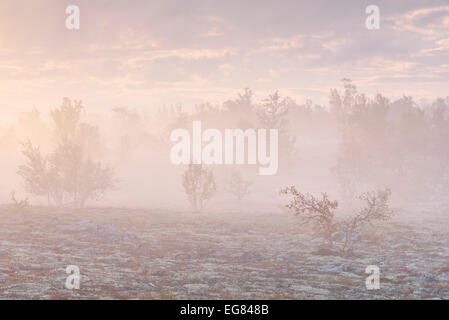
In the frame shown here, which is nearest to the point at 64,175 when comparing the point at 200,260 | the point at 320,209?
the point at 200,260

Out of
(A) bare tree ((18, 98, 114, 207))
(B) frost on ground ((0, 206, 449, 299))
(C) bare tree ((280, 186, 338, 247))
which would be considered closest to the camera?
(B) frost on ground ((0, 206, 449, 299))

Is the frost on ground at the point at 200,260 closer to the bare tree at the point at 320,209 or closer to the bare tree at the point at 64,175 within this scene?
the bare tree at the point at 320,209

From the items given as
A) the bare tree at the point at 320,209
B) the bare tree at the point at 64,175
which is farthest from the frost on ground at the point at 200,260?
the bare tree at the point at 64,175

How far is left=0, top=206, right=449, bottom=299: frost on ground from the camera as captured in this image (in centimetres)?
1623

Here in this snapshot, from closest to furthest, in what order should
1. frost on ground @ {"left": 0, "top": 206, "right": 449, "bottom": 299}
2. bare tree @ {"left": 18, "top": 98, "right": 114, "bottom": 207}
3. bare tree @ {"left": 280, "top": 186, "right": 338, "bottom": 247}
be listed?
1. frost on ground @ {"left": 0, "top": 206, "right": 449, "bottom": 299}
2. bare tree @ {"left": 280, "top": 186, "right": 338, "bottom": 247}
3. bare tree @ {"left": 18, "top": 98, "right": 114, "bottom": 207}

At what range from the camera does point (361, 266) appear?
21.9m

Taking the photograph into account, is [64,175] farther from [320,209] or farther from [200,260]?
[320,209]

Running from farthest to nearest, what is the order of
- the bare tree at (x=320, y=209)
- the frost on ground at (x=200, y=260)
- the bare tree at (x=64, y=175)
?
the bare tree at (x=64, y=175) < the bare tree at (x=320, y=209) < the frost on ground at (x=200, y=260)

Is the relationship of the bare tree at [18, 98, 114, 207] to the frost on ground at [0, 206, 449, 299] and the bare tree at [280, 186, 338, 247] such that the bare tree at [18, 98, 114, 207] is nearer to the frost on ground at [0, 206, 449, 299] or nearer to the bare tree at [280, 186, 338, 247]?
the frost on ground at [0, 206, 449, 299]

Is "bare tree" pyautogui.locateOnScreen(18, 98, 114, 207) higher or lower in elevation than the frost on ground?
higher

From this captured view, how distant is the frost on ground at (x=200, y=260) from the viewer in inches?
639

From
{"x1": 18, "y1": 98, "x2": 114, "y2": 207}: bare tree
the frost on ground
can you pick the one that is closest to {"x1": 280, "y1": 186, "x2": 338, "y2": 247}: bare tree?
the frost on ground

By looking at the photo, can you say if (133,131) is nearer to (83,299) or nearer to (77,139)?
(77,139)
